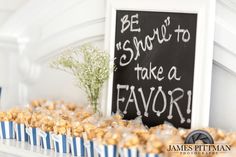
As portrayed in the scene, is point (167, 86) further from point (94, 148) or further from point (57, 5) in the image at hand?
point (57, 5)

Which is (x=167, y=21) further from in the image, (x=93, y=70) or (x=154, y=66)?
(x=93, y=70)

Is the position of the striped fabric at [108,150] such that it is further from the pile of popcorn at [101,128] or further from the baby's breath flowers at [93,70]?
the baby's breath flowers at [93,70]

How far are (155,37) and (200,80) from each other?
255 millimetres

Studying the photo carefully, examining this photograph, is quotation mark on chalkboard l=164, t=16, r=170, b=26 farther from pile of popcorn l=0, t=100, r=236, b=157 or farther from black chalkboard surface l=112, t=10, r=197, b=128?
pile of popcorn l=0, t=100, r=236, b=157

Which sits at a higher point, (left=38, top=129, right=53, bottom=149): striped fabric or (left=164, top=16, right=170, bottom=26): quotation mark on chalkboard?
(left=164, top=16, right=170, bottom=26): quotation mark on chalkboard

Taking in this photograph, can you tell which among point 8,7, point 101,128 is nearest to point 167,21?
point 101,128

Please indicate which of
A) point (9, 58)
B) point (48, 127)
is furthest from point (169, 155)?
point (9, 58)

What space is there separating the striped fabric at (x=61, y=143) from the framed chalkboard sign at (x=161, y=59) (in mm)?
246

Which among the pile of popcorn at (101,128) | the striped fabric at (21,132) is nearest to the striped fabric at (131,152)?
the pile of popcorn at (101,128)

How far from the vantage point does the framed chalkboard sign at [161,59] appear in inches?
63.1

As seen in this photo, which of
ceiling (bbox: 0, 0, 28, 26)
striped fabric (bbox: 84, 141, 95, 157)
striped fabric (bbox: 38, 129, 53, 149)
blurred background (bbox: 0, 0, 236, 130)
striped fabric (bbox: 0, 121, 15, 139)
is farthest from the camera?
ceiling (bbox: 0, 0, 28, 26)

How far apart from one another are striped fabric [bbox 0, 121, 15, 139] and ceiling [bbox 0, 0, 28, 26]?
0.64 metres

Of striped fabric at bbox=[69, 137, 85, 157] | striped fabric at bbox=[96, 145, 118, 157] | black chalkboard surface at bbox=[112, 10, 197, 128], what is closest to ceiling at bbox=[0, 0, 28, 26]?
black chalkboard surface at bbox=[112, 10, 197, 128]

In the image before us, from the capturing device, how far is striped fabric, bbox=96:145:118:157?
1464 millimetres
